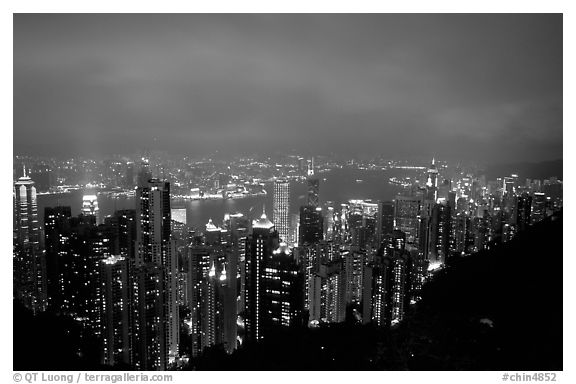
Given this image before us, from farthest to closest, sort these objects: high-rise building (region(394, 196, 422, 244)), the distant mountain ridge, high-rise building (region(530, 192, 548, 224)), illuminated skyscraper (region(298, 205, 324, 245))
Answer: illuminated skyscraper (region(298, 205, 324, 245)), high-rise building (region(394, 196, 422, 244)), high-rise building (region(530, 192, 548, 224)), the distant mountain ridge

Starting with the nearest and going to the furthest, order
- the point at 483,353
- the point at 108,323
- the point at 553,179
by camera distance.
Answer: the point at 483,353 < the point at 553,179 < the point at 108,323

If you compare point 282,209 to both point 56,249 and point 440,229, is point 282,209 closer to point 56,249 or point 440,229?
point 440,229

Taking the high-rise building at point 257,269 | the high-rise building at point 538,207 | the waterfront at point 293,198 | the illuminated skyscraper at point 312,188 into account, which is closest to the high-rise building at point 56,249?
the waterfront at point 293,198

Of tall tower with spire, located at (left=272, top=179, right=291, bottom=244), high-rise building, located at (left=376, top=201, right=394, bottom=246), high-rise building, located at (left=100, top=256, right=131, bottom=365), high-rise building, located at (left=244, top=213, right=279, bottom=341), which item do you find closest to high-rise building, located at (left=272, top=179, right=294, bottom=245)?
tall tower with spire, located at (left=272, top=179, right=291, bottom=244)

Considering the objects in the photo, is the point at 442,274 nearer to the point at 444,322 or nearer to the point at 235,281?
the point at 444,322

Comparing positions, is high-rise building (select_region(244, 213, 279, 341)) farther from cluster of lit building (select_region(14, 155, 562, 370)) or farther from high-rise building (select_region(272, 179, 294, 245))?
high-rise building (select_region(272, 179, 294, 245))
